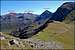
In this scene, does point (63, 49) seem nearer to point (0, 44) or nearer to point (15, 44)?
point (15, 44)

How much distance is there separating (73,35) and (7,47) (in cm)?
7927

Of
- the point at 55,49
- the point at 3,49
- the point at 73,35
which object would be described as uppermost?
the point at 3,49

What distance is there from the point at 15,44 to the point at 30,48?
5.45m

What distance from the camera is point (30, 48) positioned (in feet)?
208

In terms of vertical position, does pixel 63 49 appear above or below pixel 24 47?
below

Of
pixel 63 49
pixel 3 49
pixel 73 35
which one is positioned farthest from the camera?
pixel 73 35

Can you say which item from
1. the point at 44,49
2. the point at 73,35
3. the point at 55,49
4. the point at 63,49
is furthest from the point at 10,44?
the point at 73,35

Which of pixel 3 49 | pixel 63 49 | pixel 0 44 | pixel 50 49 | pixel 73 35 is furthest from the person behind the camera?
pixel 73 35

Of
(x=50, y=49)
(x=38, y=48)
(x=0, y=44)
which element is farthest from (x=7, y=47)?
(x=50, y=49)

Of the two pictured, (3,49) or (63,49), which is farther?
(63,49)

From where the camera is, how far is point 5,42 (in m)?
62.4

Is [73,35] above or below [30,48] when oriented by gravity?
below

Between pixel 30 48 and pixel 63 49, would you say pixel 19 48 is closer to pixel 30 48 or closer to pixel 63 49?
pixel 30 48

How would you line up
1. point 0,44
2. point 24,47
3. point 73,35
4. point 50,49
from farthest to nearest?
point 73,35, point 50,49, point 24,47, point 0,44
